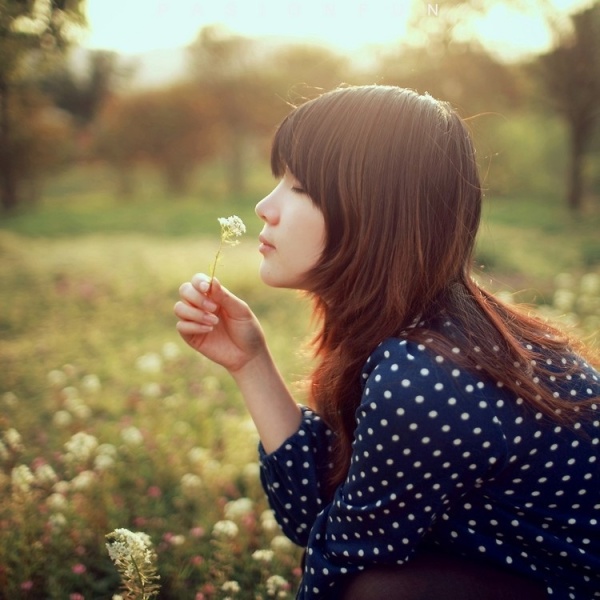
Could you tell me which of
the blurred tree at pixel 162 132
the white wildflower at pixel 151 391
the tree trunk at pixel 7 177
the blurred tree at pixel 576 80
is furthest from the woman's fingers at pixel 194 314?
the blurred tree at pixel 162 132

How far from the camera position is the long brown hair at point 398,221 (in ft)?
5.12

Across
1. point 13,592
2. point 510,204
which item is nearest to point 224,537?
point 13,592

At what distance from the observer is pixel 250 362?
1982 millimetres

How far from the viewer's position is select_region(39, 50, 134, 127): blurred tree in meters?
15.8

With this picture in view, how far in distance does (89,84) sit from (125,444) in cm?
1520

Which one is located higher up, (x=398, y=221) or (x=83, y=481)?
(x=398, y=221)

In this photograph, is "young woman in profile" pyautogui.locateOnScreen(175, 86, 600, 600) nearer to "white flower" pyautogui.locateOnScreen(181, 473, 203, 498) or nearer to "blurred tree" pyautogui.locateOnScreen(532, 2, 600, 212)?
"white flower" pyautogui.locateOnScreen(181, 473, 203, 498)

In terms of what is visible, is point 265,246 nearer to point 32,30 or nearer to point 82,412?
point 32,30

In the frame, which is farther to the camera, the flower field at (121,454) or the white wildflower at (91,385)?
the white wildflower at (91,385)

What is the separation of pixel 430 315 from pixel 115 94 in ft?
55.8

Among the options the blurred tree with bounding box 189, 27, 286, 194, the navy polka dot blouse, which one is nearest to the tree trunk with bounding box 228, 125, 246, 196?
the blurred tree with bounding box 189, 27, 286, 194

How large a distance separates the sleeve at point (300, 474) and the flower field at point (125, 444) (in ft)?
0.91

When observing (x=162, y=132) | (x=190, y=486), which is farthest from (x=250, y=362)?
(x=162, y=132)

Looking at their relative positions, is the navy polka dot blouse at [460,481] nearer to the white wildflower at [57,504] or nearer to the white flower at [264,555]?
the white flower at [264,555]
